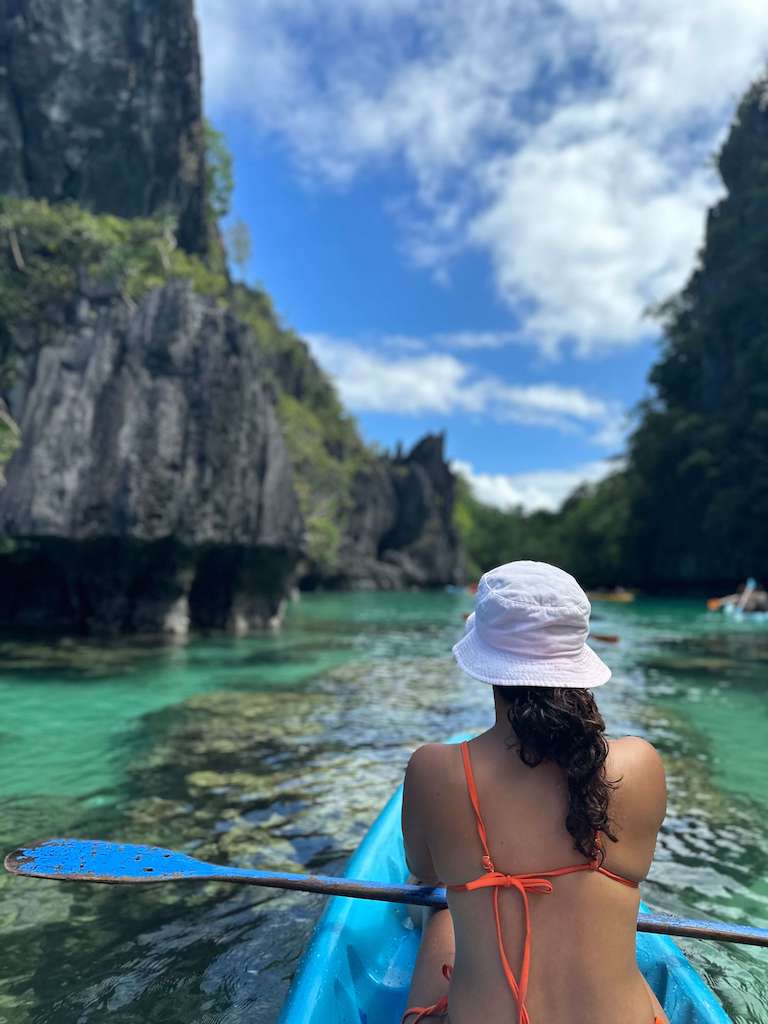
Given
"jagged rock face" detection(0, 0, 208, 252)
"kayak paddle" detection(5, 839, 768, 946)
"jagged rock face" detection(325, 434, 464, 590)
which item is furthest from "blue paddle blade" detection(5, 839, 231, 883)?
"jagged rock face" detection(325, 434, 464, 590)

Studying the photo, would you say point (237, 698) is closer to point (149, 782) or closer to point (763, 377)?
point (149, 782)

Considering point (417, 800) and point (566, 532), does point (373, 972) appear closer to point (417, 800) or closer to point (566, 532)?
point (417, 800)

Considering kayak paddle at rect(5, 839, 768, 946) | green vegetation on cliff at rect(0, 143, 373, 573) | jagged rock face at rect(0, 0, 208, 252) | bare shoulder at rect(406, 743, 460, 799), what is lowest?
kayak paddle at rect(5, 839, 768, 946)

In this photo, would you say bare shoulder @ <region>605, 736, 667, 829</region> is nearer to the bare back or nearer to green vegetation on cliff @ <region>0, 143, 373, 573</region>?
the bare back

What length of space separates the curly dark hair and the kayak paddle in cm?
98

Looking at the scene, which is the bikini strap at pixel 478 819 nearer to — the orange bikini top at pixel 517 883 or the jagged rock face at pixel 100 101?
the orange bikini top at pixel 517 883

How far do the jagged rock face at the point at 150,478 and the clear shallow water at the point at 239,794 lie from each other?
8.43 ft

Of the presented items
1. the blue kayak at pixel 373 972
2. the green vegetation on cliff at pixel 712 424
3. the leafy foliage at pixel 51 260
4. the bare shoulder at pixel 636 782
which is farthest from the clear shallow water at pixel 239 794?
the green vegetation on cliff at pixel 712 424

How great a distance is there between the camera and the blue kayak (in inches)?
87.6

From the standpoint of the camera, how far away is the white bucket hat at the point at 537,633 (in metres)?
1.81

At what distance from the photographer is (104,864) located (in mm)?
2881

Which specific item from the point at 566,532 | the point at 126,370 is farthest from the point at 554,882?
the point at 566,532

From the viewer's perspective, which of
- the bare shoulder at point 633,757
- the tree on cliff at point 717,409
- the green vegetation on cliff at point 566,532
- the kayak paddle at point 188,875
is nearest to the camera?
the bare shoulder at point 633,757

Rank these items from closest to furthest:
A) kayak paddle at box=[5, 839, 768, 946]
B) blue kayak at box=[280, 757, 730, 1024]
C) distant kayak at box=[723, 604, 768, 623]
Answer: blue kayak at box=[280, 757, 730, 1024]
kayak paddle at box=[5, 839, 768, 946]
distant kayak at box=[723, 604, 768, 623]
